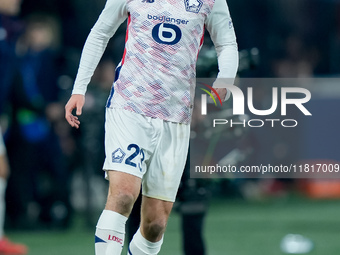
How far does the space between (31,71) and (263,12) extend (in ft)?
13.9

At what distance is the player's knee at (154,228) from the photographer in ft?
18.5

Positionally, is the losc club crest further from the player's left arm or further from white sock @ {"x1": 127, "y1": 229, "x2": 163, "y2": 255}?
white sock @ {"x1": 127, "y1": 229, "x2": 163, "y2": 255}

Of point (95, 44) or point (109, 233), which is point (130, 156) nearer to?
Answer: point (109, 233)

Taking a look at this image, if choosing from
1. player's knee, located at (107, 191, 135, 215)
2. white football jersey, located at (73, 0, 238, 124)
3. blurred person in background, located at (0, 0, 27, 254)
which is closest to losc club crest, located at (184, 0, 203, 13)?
white football jersey, located at (73, 0, 238, 124)

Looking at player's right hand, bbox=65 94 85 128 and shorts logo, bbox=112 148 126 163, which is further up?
player's right hand, bbox=65 94 85 128

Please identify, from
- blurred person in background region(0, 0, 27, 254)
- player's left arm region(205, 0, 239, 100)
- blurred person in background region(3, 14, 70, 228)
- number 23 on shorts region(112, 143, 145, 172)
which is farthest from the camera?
blurred person in background region(3, 14, 70, 228)

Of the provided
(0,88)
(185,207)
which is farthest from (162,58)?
(0,88)

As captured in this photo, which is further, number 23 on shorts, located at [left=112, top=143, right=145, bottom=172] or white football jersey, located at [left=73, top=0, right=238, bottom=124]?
white football jersey, located at [left=73, top=0, right=238, bottom=124]

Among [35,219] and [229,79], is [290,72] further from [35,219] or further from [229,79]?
[229,79]

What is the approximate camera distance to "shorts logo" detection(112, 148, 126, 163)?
5.40 metres

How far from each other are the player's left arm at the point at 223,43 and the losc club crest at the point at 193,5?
112mm

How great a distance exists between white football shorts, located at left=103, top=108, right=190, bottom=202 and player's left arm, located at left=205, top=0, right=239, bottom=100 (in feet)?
1.18

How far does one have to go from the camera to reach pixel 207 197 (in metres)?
6.58

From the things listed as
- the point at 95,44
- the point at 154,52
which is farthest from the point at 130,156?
the point at 95,44
